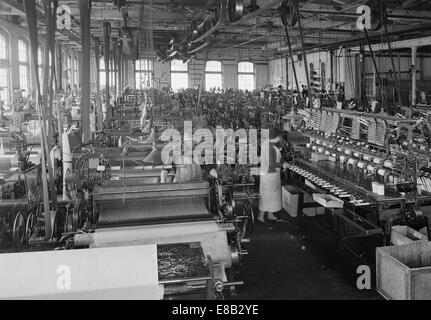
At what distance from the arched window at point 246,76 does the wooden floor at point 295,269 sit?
2980 cm

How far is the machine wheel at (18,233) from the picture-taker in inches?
195

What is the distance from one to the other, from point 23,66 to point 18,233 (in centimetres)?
1538

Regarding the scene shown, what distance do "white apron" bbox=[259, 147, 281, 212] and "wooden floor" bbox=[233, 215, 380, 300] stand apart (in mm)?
445

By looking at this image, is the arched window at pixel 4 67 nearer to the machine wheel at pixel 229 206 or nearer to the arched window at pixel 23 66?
the arched window at pixel 23 66

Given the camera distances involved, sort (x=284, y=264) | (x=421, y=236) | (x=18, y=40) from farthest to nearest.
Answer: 1. (x=18, y=40)
2. (x=284, y=264)
3. (x=421, y=236)


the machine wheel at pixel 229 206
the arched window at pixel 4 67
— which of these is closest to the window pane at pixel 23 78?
the arched window at pixel 4 67

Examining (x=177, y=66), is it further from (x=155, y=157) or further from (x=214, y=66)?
(x=155, y=157)

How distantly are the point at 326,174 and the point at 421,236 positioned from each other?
2.00 m

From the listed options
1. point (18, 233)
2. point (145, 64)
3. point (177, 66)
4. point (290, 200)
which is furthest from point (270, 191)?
point (177, 66)

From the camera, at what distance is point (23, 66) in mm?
18656

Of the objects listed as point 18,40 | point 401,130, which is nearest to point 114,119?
point 18,40

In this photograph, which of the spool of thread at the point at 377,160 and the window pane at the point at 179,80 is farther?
the window pane at the point at 179,80

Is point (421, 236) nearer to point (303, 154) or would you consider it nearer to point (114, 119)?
point (303, 154)

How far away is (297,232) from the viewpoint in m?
7.39
